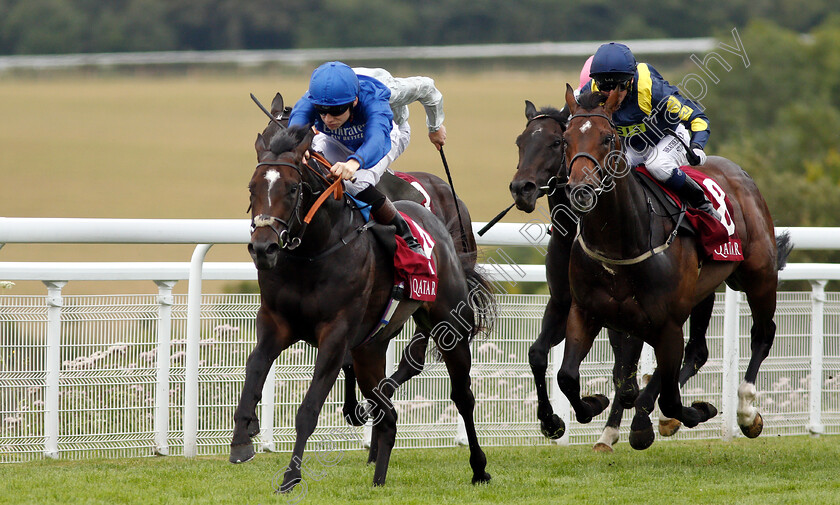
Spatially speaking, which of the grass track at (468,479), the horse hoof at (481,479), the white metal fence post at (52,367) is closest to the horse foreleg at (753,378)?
the grass track at (468,479)

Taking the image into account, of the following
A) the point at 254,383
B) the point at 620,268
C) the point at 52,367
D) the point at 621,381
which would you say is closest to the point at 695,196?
the point at 620,268

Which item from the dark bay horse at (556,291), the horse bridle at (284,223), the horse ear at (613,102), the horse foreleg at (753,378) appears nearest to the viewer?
the horse bridle at (284,223)

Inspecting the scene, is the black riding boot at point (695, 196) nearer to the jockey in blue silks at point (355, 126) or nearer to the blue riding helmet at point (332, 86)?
the jockey in blue silks at point (355, 126)

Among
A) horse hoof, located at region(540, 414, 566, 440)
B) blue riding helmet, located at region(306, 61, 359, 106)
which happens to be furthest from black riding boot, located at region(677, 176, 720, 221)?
blue riding helmet, located at region(306, 61, 359, 106)

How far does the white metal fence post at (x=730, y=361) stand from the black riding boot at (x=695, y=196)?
1.31m

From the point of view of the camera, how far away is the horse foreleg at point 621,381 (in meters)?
5.70

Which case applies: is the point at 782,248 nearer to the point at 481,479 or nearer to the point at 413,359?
the point at 413,359

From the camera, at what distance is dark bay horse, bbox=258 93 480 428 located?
578 centimetres

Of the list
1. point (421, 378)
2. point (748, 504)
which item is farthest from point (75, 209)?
point (748, 504)

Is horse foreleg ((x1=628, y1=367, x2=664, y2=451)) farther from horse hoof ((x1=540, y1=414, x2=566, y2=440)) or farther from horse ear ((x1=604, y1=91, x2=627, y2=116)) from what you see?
horse ear ((x1=604, y1=91, x2=627, y2=116))

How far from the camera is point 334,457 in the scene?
19.0ft

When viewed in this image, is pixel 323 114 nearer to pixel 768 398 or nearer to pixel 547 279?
pixel 547 279

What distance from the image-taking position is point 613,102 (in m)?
4.96

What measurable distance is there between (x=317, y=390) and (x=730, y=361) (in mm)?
3274
